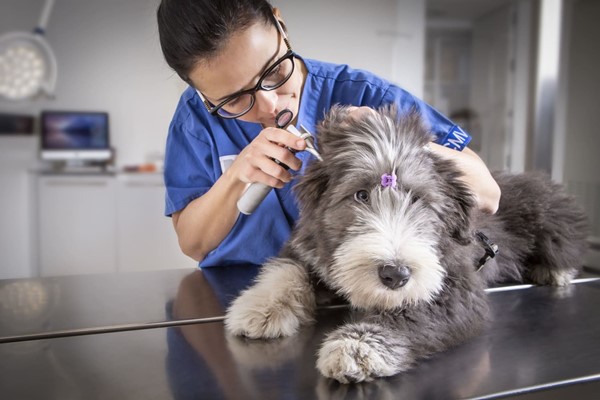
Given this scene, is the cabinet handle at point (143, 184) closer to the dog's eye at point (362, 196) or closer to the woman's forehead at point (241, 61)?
the woman's forehead at point (241, 61)

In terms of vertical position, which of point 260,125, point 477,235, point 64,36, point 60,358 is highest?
point 64,36

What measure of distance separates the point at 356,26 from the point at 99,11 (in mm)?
2285

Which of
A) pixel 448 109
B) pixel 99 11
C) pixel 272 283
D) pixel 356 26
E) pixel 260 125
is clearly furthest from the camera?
pixel 448 109

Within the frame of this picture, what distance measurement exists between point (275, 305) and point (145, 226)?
379 cm

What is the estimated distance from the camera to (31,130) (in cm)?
459

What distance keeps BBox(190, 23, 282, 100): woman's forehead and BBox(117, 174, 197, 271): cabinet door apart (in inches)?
135

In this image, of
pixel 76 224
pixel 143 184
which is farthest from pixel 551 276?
pixel 76 224

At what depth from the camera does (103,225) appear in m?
4.46

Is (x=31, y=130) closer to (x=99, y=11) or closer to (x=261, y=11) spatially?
(x=99, y=11)

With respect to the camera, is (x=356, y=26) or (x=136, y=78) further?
(x=356, y=26)

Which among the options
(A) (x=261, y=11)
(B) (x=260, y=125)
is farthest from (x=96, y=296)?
(A) (x=261, y=11)

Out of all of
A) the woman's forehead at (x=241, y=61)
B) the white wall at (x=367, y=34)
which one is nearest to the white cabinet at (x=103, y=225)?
the white wall at (x=367, y=34)

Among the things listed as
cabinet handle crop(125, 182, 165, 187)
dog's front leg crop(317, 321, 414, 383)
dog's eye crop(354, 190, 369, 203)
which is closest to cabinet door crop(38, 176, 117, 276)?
cabinet handle crop(125, 182, 165, 187)

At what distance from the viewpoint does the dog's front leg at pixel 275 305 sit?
853 mm
